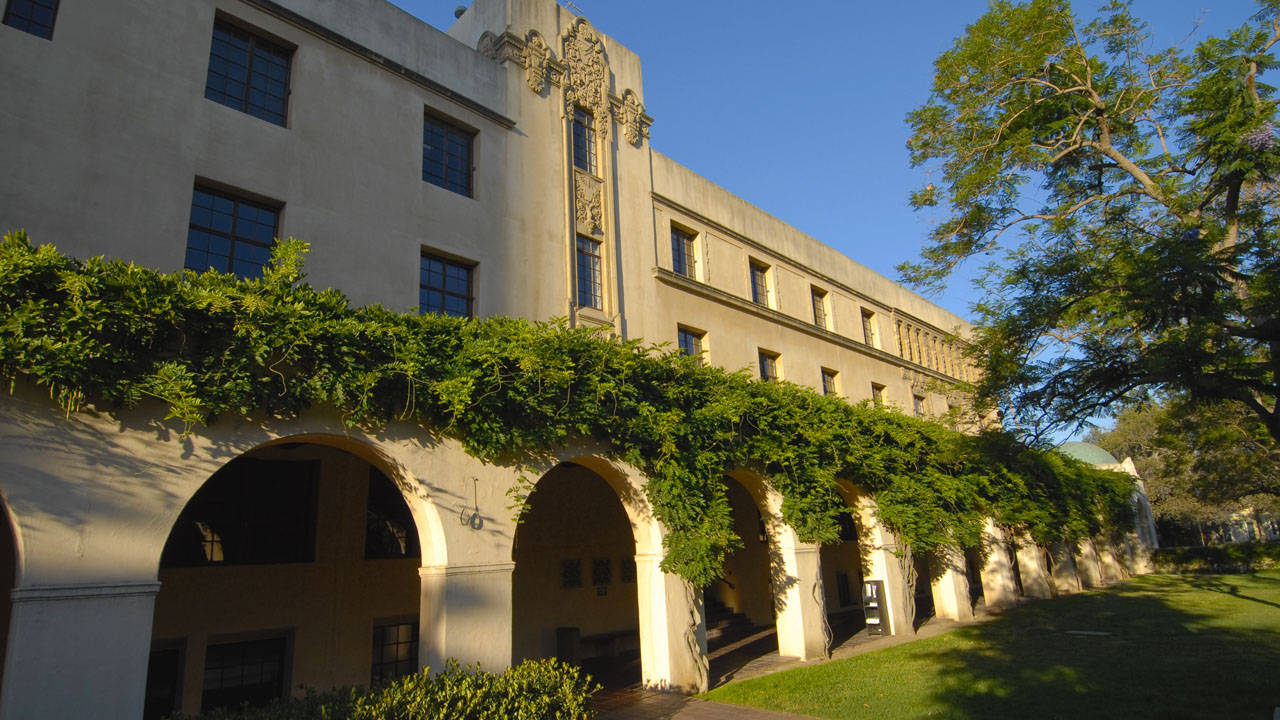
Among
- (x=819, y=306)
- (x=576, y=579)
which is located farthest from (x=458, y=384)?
(x=819, y=306)

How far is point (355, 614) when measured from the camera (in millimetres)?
12211

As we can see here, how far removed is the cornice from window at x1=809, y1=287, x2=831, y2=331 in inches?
23.5

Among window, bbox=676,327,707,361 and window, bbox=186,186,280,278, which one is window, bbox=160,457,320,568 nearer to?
window, bbox=186,186,280,278

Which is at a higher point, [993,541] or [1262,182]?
[1262,182]

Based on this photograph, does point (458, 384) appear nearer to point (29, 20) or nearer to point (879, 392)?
point (29, 20)

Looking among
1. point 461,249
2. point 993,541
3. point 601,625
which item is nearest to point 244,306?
point 461,249

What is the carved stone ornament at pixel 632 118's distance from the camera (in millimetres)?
17375

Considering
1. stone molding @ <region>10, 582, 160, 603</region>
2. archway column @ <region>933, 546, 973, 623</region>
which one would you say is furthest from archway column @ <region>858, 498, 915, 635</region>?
stone molding @ <region>10, 582, 160, 603</region>

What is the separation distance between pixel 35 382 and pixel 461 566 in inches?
198

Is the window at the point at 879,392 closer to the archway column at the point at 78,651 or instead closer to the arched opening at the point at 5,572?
the archway column at the point at 78,651

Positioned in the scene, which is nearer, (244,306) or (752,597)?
(244,306)

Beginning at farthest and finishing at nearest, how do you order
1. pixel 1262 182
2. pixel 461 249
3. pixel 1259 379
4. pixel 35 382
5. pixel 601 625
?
pixel 601 625 → pixel 461 249 → pixel 1262 182 → pixel 1259 379 → pixel 35 382

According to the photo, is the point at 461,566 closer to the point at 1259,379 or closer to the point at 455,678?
the point at 455,678

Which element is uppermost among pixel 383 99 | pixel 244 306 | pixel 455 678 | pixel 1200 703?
pixel 383 99
